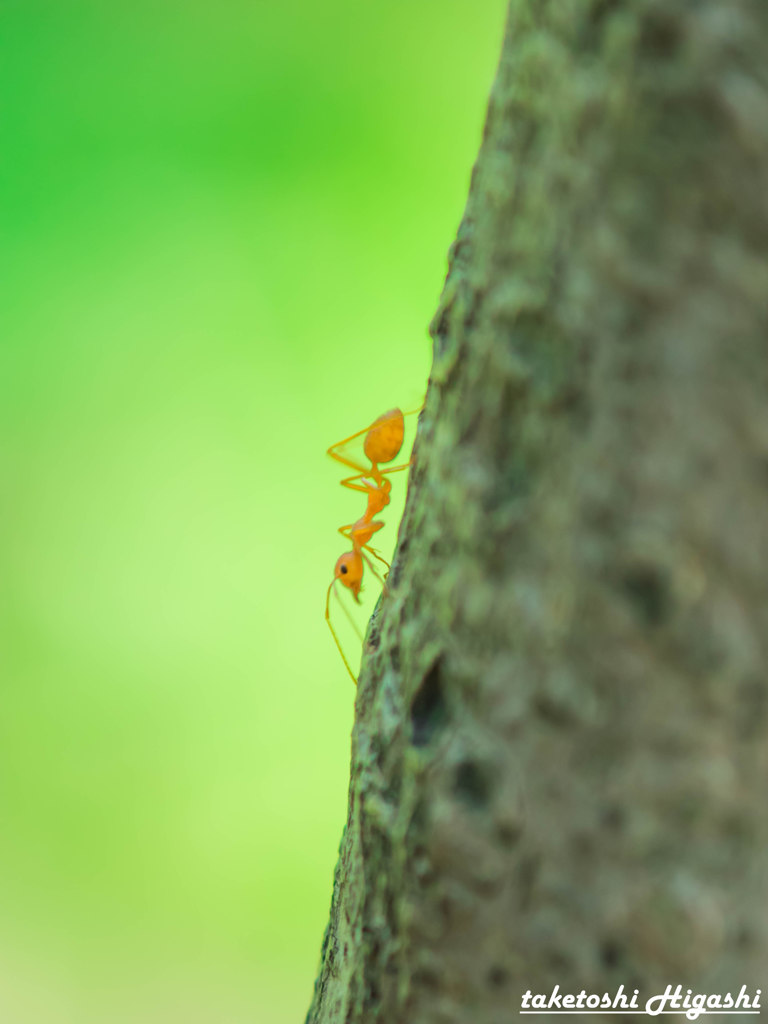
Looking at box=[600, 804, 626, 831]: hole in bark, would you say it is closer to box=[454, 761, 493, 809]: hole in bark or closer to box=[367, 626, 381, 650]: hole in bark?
box=[454, 761, 493, 809]: hole in bark

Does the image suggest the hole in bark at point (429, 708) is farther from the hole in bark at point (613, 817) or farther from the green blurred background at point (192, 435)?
the green blurred background at point (192, 435)

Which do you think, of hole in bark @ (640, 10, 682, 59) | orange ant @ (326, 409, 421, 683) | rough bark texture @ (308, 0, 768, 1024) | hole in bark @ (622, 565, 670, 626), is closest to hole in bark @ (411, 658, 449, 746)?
rough bark texture @ (308, 0, 768, 1024)

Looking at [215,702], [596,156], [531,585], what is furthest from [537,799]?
[215,702]

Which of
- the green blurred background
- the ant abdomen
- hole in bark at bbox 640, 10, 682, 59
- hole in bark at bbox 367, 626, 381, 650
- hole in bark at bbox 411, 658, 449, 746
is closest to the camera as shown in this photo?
hole in bark at bbox 640, 10, 682, 59

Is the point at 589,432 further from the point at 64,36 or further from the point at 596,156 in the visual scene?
the point at 64,36

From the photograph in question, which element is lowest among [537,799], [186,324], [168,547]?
[537,799]

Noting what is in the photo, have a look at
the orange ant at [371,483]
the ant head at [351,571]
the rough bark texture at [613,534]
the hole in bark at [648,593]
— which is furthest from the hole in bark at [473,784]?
the ant head at [351,571]

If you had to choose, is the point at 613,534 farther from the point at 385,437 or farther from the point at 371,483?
the point at 371,483

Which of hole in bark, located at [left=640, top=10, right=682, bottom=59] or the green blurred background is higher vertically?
the green blurred background
